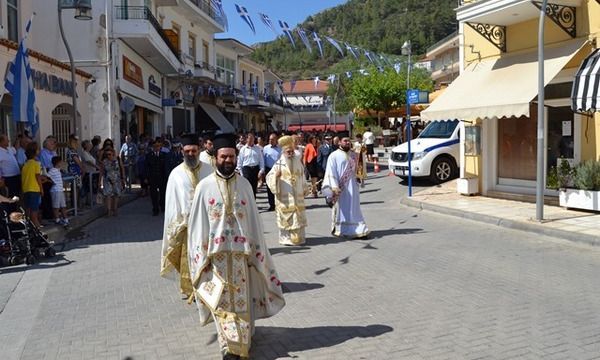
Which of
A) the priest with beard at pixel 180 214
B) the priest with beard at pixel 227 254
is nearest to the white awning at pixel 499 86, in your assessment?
the priest with beard at pixel 180 214

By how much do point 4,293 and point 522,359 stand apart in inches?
232

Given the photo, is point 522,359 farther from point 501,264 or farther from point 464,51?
point 464,51

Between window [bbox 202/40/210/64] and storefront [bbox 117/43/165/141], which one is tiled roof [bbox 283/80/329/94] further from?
storefront [bbox 117/43/165/141]

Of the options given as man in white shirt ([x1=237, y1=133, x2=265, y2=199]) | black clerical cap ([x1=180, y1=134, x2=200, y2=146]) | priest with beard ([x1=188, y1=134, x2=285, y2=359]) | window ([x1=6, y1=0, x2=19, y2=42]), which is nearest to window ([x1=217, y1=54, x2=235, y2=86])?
window ([x1=6, y1=0, x2=19, y2=42])

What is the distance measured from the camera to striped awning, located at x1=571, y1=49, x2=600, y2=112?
36.4 feet

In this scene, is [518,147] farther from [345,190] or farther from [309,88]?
[309,88]

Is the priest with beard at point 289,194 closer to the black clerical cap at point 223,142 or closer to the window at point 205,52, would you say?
the black clerical cap at point 223,142

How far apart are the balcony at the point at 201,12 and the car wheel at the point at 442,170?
51.1 ft

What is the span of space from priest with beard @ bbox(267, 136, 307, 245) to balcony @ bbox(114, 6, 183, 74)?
13.6 meters

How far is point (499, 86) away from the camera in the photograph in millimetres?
13758

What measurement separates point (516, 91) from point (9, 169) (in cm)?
1007

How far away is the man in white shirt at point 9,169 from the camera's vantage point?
10797 mm

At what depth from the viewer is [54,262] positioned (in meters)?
9.12

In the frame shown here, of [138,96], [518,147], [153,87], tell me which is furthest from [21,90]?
[153,87]
